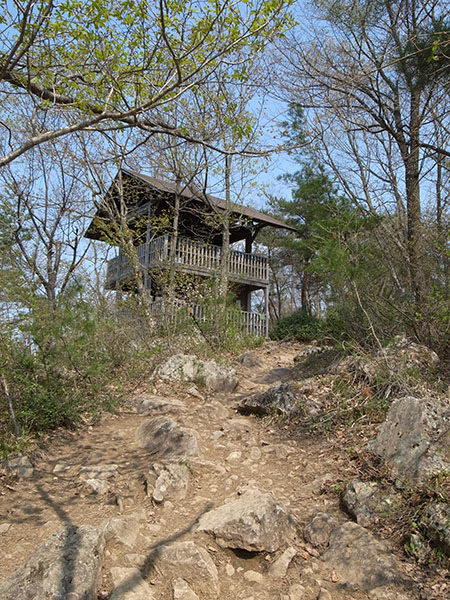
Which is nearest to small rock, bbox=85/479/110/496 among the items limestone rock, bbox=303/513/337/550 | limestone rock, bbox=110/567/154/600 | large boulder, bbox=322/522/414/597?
limestone rock, bbox=110/567/154/600

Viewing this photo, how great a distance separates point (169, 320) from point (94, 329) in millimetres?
2805

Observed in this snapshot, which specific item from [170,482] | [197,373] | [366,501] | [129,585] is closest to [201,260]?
[197,373]

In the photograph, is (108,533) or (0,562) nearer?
(0,562)

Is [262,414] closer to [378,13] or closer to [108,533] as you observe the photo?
[108,533]

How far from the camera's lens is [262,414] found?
5.98 m

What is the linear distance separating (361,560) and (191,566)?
1.11 meters

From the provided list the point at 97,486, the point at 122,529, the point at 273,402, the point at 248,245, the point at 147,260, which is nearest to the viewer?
the point at 122,529

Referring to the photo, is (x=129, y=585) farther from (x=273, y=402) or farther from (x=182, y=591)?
(x=273, y=402)

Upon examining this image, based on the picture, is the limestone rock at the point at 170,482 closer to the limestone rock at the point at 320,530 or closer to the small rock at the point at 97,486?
the small rock at the point at 97,486

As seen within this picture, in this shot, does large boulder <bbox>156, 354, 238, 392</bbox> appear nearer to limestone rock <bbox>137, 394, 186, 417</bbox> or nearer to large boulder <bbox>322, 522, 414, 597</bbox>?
limestone rock <bbox>137, 394, 186, 417</bbox>

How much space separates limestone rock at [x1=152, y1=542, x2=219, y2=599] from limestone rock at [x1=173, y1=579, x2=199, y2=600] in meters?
0.03

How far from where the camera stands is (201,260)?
15359mm

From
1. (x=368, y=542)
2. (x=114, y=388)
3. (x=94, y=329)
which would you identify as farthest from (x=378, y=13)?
(x=368, y=542)

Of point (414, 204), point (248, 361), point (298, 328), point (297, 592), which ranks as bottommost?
point (297, 592)
